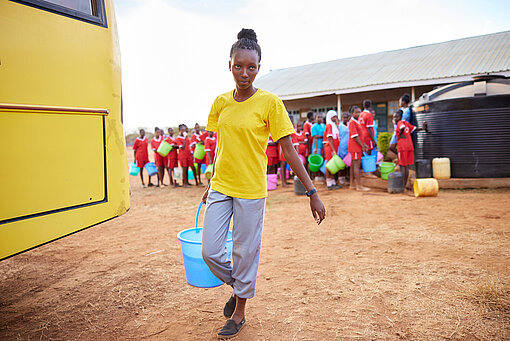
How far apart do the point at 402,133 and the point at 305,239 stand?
464 centimetres

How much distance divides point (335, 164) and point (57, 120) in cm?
712

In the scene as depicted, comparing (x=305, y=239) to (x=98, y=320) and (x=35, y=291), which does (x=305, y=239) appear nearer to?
(x=98, y=320)

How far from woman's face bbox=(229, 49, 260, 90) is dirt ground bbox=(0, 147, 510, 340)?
1648 mm

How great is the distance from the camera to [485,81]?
8.04m

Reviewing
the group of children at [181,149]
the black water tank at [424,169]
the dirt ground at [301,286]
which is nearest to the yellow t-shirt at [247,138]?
the dirt ground at [301,286]

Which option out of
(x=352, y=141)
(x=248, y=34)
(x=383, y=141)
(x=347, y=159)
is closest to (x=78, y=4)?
(x=248, y=34)

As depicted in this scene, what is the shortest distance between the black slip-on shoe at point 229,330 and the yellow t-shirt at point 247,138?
844mm

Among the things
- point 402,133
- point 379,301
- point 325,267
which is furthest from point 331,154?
point 379,301

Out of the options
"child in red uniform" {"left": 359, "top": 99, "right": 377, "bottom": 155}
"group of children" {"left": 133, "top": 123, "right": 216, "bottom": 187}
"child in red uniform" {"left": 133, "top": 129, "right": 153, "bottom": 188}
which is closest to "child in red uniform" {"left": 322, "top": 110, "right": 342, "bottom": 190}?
"child in red uniform" {"left": 359, "top": 99, "right": 377, "bottom": 155}

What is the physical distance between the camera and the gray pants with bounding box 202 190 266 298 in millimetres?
2285

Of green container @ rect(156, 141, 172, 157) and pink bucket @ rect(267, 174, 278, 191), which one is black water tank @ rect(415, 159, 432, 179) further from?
green container @ rect(156, 141, 172, 157)

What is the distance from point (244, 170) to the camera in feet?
7.47

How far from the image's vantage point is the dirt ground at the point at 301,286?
239cm

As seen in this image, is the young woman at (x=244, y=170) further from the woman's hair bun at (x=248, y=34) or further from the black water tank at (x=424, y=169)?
the black water tank at (x=424, y=169)
